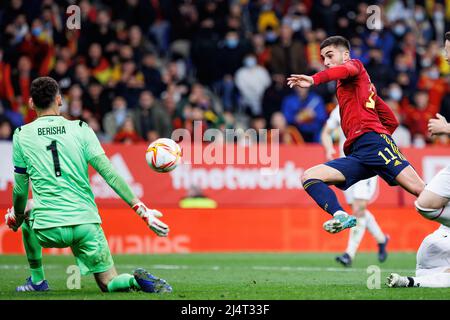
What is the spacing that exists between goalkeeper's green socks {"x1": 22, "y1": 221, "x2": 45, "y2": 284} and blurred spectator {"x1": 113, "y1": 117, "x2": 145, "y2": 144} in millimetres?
8821

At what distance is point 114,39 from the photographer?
64.6ft

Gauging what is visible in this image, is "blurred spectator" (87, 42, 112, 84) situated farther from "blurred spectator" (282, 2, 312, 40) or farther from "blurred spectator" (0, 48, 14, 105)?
"blurred spectator" (282, 2, 312, 40)

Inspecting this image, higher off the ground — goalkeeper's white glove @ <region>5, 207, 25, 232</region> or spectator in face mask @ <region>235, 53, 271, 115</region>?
spectator in face mask @ <region>235, 53, 271, 115</region>

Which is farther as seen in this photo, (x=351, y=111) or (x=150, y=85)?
(x=150, y=85)

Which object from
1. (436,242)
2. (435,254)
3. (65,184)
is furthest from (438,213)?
(65,184)

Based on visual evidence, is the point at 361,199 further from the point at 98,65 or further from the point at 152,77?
the point at 98,65

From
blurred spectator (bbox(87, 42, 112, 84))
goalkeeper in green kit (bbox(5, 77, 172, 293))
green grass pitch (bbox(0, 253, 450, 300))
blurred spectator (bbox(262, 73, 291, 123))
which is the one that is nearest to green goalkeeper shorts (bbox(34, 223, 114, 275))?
goalkeeper in green kit (bbox(5, 77, 172, 293))

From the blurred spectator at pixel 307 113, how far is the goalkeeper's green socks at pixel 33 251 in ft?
35.9

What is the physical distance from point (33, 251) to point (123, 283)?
1.09 metres

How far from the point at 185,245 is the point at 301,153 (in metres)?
2.84

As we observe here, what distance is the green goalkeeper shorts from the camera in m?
7.78

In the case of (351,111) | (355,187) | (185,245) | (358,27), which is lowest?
(185,245)
